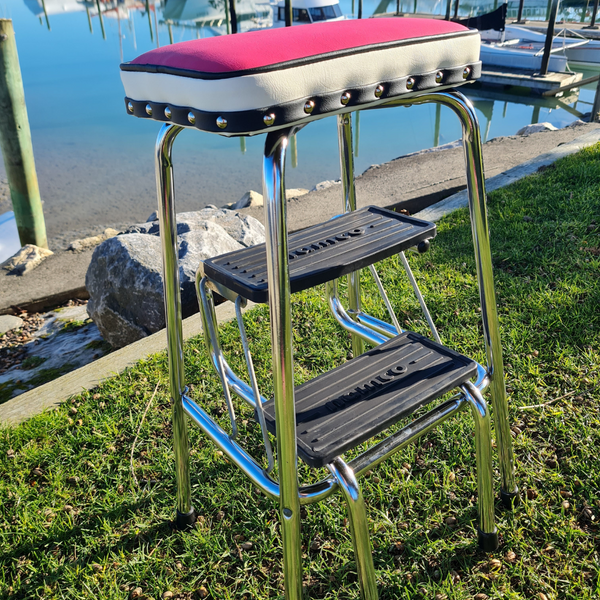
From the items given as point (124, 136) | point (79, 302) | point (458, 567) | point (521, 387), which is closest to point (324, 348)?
point (521, 387)

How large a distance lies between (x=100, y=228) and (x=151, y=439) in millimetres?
6150

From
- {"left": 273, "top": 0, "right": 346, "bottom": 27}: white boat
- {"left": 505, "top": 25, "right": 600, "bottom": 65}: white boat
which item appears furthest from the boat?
{"left": 273, "top": 0, "right": 346, "bottom": 27}: white boat

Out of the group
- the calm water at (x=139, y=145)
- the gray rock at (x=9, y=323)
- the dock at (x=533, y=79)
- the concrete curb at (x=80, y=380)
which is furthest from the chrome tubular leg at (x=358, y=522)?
the dock at (x=533, y=79)

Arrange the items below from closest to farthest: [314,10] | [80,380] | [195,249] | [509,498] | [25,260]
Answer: [509,498] → [80,380] → [195,249] → [25,260] → [314,10]

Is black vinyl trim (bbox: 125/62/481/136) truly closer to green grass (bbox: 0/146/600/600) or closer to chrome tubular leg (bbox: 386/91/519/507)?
chrome tubular leg (bbox: 386/91/519/507)

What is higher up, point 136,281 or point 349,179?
point 349,179

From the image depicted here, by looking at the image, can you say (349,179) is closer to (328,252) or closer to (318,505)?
(328,252)

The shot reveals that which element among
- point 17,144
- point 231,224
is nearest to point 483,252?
point 231,224

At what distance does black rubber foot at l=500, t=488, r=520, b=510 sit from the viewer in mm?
1736

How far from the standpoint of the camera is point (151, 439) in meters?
2.15

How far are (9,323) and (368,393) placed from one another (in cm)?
325

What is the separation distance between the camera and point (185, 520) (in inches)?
70.1

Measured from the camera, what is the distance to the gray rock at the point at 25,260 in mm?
4586

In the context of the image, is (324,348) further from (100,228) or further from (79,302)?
(100,228)
